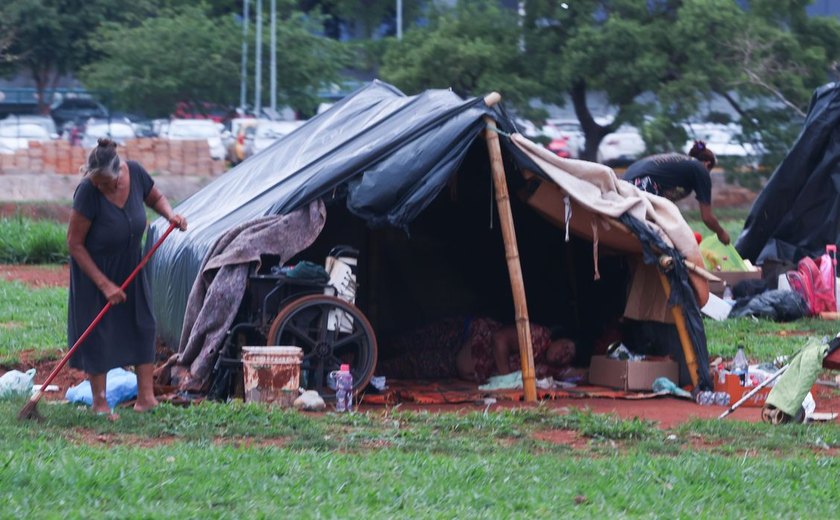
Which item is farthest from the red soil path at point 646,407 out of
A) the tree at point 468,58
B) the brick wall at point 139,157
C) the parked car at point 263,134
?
the parked car at point 263,134

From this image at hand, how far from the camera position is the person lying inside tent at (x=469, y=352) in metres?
10.5

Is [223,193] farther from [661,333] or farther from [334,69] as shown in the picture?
[334,69]

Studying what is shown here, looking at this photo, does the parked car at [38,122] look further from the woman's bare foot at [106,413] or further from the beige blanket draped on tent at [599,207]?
the woman's bare foot at [106,413]

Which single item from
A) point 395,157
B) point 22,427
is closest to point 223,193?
point 395,157

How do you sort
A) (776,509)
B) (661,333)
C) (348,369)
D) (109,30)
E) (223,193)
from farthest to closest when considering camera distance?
(109,30) < (223,193) < (661,333) < (348,369) < (776,509)

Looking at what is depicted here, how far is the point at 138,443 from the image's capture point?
7.10 metres

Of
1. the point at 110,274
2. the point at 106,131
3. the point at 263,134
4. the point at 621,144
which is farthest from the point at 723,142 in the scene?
the point at 110,274

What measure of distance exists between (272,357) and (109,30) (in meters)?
30.5

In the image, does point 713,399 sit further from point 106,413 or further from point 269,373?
point 106,413

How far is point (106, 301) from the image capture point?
25.6 ft

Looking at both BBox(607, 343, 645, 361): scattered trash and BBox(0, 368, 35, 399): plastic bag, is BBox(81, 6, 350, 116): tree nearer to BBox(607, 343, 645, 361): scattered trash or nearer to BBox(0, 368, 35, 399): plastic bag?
BBox(607, 343, 645, 361): scattered trash

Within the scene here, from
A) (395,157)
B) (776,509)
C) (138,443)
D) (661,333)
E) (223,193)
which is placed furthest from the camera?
(223,193)

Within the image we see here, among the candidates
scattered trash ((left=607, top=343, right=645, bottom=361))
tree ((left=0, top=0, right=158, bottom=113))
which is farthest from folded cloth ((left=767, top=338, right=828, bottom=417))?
tree ((left=0, top=0, right=158, bottom=113))

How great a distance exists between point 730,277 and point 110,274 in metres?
7.93
